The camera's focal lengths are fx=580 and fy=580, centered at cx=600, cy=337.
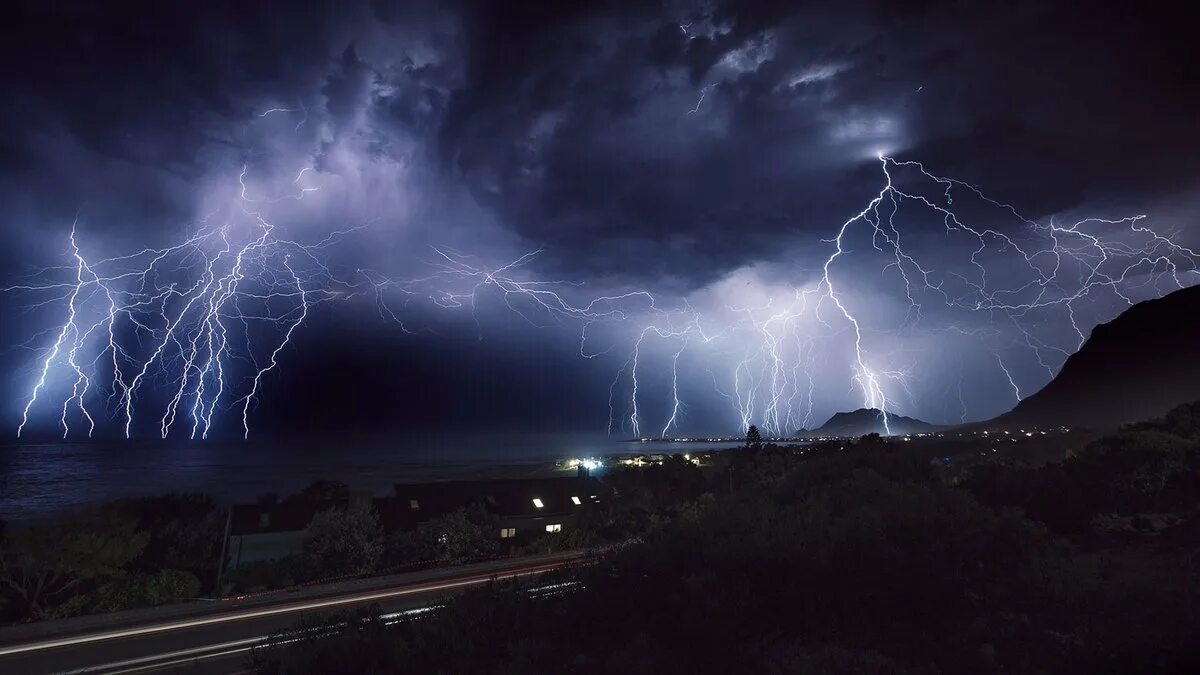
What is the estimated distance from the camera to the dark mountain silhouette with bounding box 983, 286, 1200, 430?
5322 cm

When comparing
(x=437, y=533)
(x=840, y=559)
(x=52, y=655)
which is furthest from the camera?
(x=437, y=533)

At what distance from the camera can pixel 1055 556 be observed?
6.88 m

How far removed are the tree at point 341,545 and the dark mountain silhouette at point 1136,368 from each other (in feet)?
188

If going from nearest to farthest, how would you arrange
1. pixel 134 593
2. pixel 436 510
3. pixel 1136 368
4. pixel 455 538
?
1. pixel 134 593
2. pixel 455 538
3. pixel 436 510
4. pixel 1136 368

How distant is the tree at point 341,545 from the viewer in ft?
71.8

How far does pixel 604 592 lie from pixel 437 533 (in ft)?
65.1

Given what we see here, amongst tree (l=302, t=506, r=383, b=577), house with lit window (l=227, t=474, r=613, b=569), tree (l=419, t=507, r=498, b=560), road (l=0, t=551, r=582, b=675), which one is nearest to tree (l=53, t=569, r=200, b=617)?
road (l=0, t=551, r=582, b=675)

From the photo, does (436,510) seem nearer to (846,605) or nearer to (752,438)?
(846,605)

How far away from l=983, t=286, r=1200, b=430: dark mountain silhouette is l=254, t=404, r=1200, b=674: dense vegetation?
54.5 m

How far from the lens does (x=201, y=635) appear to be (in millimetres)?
11555

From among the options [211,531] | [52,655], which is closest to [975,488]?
[52,655]

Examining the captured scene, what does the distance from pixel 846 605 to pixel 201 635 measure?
40.4ft

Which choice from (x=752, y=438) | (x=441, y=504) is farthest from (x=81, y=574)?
(x=752, y=438)

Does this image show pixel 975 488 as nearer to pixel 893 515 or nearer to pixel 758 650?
pixel 893 515
